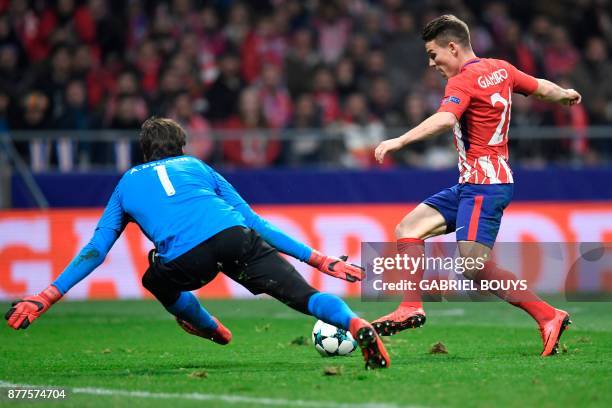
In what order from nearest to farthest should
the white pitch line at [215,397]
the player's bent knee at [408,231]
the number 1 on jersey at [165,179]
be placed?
the white pitch line at [215,397]
the number 1 on jersey at [165,179]
the player's bent knee at [408,231]

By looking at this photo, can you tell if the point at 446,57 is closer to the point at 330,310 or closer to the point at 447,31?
the point at 447,31

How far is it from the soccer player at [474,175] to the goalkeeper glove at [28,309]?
223 cm

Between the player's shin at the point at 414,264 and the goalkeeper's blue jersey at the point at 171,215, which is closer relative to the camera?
the goalkeeper's blue jersey at the point at 171,215

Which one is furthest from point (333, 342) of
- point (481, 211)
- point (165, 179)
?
point (165, 179)

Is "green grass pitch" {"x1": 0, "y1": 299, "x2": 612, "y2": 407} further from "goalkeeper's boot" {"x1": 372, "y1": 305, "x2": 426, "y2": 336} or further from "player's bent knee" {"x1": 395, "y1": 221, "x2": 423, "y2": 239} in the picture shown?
"player's bent knee" {"x1": 395, "y1": 221, "x2": 423, "y2": 239}

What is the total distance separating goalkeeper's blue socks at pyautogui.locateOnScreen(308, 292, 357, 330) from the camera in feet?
21.7

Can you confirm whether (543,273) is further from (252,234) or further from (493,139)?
(252,234)

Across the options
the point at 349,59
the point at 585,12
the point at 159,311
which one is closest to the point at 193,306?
the point at 159,311

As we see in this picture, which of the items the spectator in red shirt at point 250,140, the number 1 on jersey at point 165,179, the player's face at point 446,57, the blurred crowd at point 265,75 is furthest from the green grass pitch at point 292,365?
the blurred crowd at point 265,75

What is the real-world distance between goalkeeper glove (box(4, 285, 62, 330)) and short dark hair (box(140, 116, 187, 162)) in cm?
111

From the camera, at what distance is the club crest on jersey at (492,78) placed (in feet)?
25.2

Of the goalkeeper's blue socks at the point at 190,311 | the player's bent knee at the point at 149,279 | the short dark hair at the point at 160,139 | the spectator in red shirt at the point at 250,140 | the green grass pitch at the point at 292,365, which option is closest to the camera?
the green grass pitch at the point at 292,365

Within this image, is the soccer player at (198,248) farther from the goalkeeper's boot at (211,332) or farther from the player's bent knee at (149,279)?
the goalkeeper's boot at (211,332)

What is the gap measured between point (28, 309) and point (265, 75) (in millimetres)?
9841
